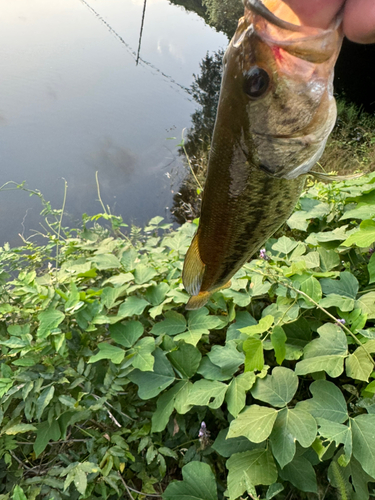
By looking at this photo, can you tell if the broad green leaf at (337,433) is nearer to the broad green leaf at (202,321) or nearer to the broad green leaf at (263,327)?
the broad green leaf at (263,327)

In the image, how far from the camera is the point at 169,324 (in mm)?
1444

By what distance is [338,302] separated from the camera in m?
1.25

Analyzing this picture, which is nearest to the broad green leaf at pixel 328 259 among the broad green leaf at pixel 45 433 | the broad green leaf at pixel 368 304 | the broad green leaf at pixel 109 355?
the broad green leaf at pixel 368 304

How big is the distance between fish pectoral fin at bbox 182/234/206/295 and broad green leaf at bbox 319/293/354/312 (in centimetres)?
52

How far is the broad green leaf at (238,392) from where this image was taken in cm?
113

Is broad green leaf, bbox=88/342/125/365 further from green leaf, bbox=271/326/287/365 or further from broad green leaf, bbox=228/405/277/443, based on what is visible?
green leaf, bbox=271/326/287/365

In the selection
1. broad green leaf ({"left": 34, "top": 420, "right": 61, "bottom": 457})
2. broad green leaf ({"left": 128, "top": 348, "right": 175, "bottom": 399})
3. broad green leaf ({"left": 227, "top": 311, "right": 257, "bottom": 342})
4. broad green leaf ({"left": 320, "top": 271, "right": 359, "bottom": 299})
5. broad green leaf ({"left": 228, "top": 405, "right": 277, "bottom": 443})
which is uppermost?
broad green leaf ({"left": 320, "top": 271, "right": 359, "bottom": 299})

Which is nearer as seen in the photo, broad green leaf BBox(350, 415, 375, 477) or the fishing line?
broad green leaf BBox(350, 415, 375, 477)

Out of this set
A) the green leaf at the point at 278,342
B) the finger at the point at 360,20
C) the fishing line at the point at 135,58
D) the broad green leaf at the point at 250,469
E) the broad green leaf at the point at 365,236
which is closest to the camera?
the finger at the point at 360,20

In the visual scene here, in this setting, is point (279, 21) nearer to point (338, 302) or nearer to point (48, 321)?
point (338, 302)

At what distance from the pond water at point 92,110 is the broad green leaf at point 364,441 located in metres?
4.47

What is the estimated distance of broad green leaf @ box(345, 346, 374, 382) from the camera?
3.37ft

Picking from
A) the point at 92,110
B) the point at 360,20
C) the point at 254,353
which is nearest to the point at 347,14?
the point at 360,20

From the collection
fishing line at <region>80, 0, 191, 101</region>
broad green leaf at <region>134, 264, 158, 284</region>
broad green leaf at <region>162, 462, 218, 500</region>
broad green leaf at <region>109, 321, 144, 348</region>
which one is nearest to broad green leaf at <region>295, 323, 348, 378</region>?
broad green leaf at <region>162, 462, 218, 500</region>
